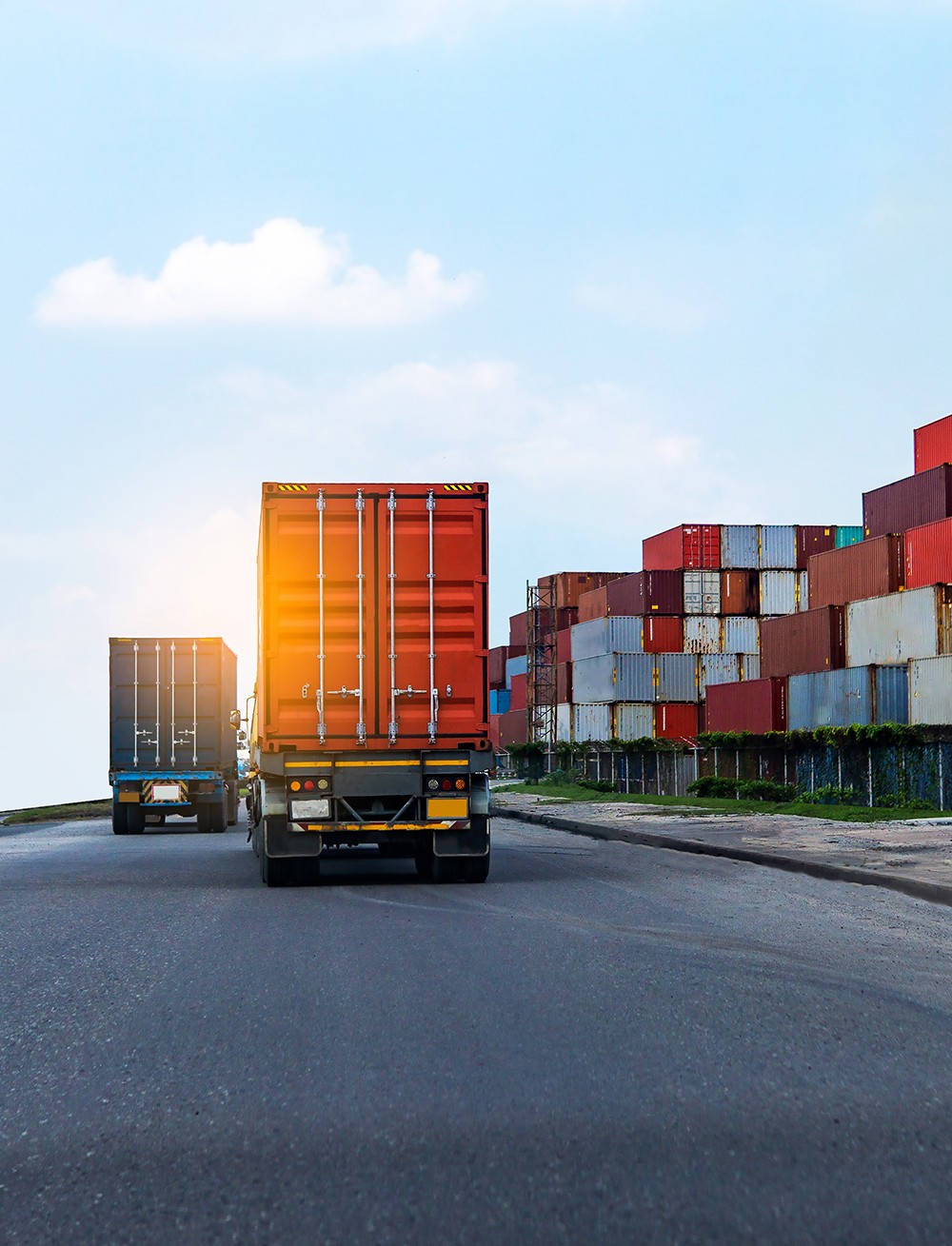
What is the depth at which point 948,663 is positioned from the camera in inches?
1656

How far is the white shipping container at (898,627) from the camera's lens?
44.5 meters

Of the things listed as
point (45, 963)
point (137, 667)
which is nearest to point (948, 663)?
point (137, 667)

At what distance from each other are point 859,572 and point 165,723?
30273mm

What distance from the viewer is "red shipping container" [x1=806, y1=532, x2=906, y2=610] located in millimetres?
48594

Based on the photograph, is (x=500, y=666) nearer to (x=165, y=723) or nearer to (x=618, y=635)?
(x=618, y=635)

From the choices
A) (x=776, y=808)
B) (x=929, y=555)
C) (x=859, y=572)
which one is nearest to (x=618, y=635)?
(x=859, y=572)

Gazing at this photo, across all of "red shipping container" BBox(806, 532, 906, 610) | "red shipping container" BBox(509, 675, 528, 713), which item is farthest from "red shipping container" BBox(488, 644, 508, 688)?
"red shipping container" BBox(806, 532, 906, 610)

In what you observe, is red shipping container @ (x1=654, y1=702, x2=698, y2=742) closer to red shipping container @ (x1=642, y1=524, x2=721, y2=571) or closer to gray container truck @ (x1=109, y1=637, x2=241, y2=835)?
red shipping container @ (x1=642, y1=524, x2=721, y2=571)

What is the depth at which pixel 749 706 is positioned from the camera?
182ft

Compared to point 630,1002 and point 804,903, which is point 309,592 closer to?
point 804,903

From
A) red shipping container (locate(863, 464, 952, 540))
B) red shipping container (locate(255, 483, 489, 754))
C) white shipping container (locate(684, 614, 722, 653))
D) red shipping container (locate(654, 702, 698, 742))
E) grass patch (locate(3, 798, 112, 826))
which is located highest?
red shipping container (locate(863, 464, 952, 540))

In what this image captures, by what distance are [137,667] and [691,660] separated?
4705cm

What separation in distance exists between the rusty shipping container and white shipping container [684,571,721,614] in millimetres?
14702

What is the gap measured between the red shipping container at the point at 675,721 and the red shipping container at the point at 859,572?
1792 centimetres
